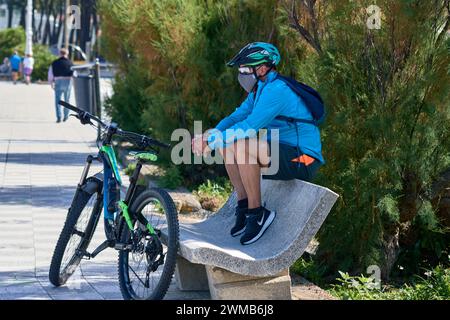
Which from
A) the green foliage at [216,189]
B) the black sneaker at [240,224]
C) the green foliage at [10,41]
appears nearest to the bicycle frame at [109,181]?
the black sneaker at [240,224]

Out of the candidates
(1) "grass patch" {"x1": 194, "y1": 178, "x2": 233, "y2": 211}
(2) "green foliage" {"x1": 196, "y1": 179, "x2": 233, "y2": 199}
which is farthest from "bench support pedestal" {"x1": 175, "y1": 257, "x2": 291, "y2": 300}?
(2) "green foliage" {"x1": 196, "y1": 179, "x2": 233, "y2": 199}

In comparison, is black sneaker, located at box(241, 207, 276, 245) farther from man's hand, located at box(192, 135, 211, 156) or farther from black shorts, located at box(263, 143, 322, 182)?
man's hand, located at box(192, 135, 211, 156)

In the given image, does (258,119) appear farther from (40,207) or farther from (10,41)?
(10,41)

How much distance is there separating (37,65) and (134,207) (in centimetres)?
4492

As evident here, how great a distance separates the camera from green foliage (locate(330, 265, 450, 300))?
6.87 metres

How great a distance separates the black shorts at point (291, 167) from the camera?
6680 millimetres

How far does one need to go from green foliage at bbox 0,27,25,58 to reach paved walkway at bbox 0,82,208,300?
1247 inches

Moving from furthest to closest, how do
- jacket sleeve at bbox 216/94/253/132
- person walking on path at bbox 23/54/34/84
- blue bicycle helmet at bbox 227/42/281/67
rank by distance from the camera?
person walking on path at bbox 23/54/34/84, jacket sleeve at bbox 216/94/253/132, blue bicycle helmet at bbox 227/42/281/67

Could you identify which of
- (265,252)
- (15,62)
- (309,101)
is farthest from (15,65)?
(265,252)

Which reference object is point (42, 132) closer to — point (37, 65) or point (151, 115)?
point (151, 115)

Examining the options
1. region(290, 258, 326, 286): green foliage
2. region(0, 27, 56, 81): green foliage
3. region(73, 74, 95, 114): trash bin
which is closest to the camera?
region(290, 258, 326, 286): green foliage

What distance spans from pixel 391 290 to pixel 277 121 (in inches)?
62.9

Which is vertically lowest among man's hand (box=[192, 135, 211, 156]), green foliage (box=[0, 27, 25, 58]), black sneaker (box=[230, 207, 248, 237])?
green foliage (box=[0, 27, 25, 58])

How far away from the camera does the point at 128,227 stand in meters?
6.71
